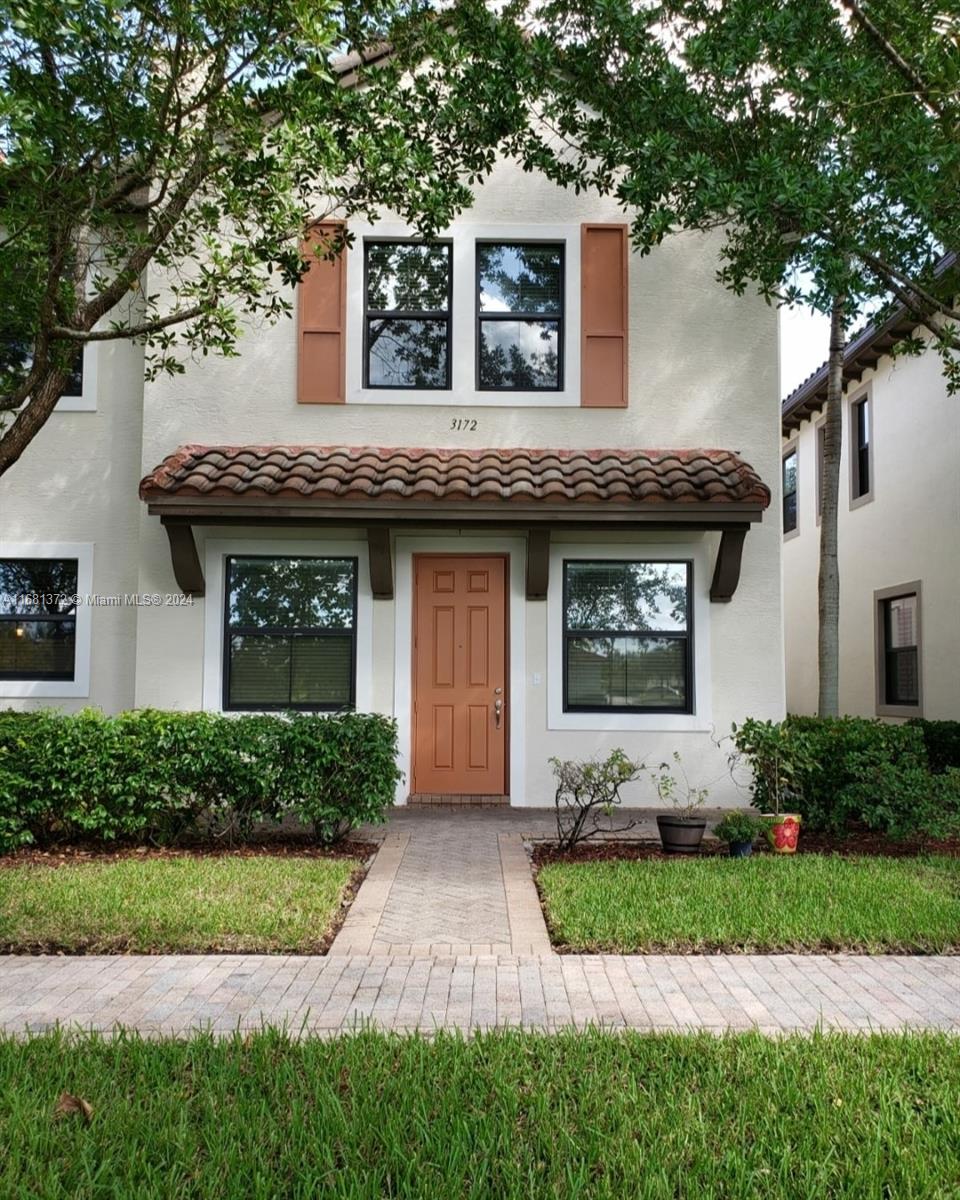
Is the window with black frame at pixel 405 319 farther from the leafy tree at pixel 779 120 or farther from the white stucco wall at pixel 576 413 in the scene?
the leafy tree at pixel 779 120

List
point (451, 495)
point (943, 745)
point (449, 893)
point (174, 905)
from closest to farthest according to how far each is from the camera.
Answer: point (174, 905)
point (449, 893)
point (451, 495)
point (943, 745)

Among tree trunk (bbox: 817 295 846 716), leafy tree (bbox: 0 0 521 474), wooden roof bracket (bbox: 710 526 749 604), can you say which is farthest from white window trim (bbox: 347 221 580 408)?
tree trunk (bbox: 817 295 846 716)

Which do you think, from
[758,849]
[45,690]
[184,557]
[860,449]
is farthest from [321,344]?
[860,449]

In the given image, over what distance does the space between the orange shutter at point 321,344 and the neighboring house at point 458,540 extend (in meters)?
0.03

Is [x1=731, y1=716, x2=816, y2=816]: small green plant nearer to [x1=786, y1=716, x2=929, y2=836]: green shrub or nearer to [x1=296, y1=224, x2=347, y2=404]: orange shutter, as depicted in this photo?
[x1=786, y1=716, x2=929, y2=836]: green shrub

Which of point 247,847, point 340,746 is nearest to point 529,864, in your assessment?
point 340,746

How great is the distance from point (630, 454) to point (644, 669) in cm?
230

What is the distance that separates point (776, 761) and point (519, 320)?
217 inches

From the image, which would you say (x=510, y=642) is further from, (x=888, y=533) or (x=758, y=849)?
(x=888, y=533)

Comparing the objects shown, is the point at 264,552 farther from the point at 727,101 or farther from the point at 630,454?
the point at 727,101

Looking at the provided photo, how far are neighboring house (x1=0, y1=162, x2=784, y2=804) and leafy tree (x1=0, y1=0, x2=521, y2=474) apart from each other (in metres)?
3.02

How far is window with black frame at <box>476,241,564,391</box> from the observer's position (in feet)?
35.7

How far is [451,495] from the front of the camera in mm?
9508

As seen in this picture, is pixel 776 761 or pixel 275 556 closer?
Answer: pixel 776 761
